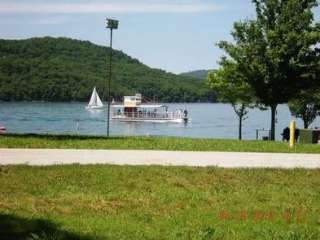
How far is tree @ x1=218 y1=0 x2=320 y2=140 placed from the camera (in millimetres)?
29906

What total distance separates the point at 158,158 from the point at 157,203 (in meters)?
5.16

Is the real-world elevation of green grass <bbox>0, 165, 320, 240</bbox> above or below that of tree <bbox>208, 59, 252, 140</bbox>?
below

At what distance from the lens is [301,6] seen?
101 ft

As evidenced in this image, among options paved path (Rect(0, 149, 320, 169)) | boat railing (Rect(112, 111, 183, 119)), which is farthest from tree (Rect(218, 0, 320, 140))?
boat railing (Rect(112, 111, 183, 119))

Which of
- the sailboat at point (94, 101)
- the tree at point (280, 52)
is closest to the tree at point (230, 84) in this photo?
the tree at point (280, 52)

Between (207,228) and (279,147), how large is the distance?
38.6 ft

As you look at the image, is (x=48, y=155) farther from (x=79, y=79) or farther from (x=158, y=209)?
(x=79, y=79)

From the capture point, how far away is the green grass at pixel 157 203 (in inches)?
316

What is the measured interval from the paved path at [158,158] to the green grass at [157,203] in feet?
3.78

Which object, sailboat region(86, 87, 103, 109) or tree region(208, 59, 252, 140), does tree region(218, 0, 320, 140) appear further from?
sailboat region(86, 87, 103, 109)

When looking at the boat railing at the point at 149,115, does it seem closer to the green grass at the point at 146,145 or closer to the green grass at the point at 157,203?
the green grass at the point at 146,145

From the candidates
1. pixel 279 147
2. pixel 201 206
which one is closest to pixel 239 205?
pixel 201 206

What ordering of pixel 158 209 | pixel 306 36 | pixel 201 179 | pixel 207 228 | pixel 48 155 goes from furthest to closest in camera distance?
pixel 306 36
pixel 48 155
pixel 201 179
pixel 158 209
pixel 207 228

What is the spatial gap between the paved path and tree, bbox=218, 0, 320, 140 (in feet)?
43.3
